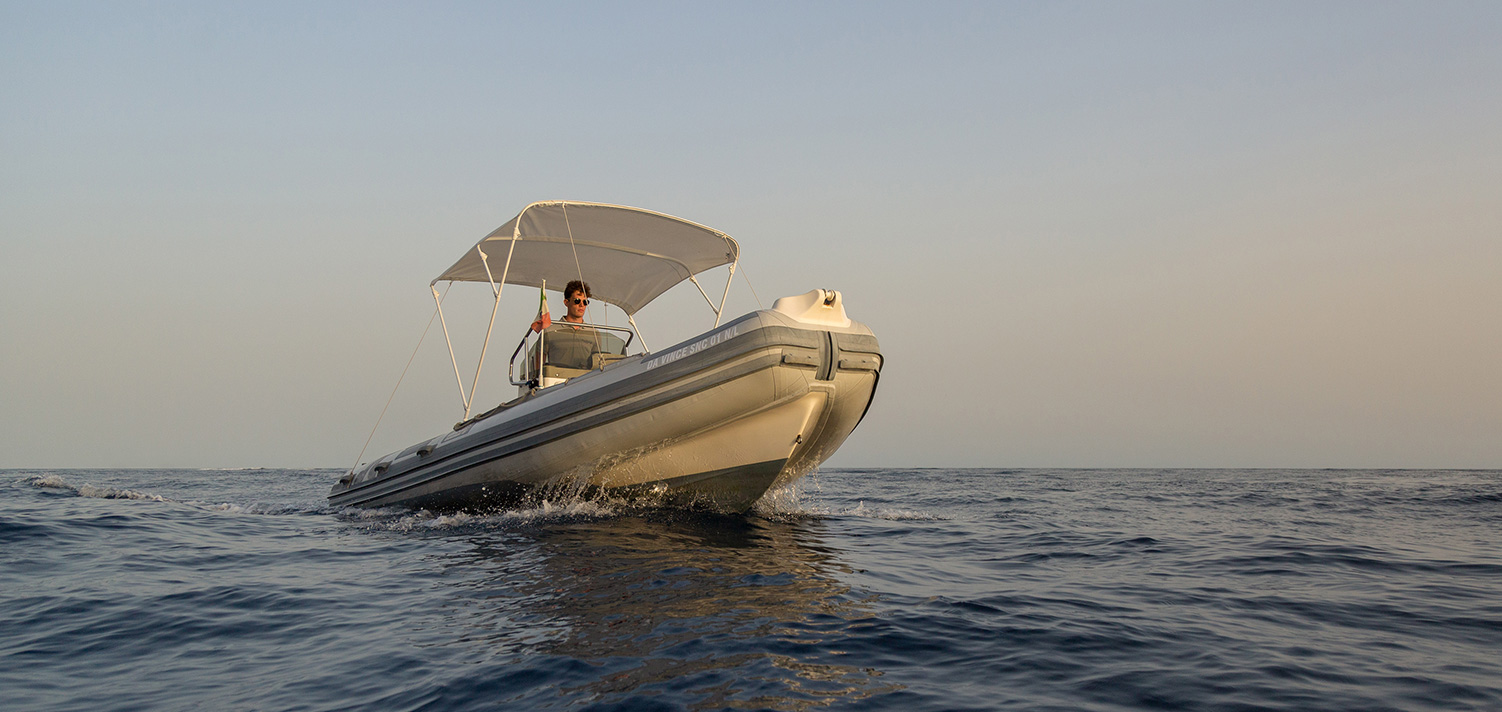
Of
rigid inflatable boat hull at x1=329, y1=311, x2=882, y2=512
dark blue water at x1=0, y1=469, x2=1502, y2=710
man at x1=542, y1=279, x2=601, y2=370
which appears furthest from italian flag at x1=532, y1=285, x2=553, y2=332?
dark blue water at x1=0, y1=469, x2=1502, y2=710

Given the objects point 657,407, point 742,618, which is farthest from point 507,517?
point 742,618

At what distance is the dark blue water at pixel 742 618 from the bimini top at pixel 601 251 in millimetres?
3388

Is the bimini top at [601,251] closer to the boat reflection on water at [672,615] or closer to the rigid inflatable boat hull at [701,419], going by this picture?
the rigid inflatable boat hull at [701,419]

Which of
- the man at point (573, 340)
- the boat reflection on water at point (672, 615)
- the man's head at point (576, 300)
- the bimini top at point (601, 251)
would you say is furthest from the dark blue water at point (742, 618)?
the bimini top at point (601, 251)

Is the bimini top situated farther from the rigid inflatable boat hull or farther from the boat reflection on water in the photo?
the boat reflection on water

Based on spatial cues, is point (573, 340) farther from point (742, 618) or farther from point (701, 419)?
point (742, 618)

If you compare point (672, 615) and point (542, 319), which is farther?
point (542, 319)

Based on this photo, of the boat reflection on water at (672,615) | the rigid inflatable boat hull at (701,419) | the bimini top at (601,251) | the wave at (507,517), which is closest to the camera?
the boat reflection on water at (672,615)

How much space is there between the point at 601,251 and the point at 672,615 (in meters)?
6.86

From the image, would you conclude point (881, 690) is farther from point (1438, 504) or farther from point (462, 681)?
point (1438, 504)

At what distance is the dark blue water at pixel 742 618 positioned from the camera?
8.64 ft

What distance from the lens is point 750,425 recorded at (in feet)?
23.1

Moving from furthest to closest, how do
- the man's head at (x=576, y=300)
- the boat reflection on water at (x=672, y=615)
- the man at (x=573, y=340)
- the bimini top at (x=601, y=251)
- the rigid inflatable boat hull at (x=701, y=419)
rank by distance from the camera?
the man's head at (x=576, y=300)
the man at (x=573, y=340)
the bimini top at (x=601, y=251)
the rigid inflatable boat hull at (x=701, y=419)
the boat reflection on water at (x=672, y=615)

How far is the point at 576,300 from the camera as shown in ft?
31.4
